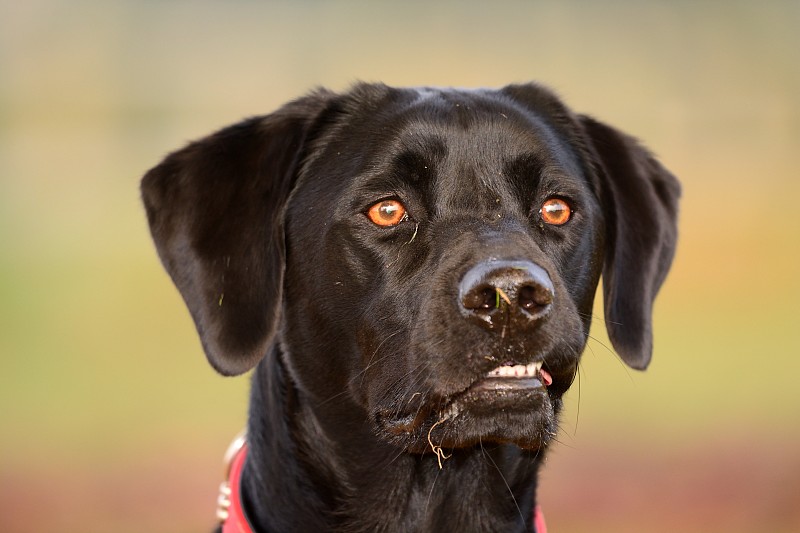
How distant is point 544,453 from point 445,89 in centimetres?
109

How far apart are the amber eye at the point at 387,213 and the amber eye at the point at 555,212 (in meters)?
0.38

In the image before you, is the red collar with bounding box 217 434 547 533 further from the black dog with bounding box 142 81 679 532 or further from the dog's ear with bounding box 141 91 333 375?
the dog's ear with bounding box 141 91 333 375

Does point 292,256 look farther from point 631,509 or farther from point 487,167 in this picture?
point 631,509

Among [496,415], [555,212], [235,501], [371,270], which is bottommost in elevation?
[235,501]

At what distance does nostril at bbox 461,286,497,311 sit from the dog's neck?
0.63 m

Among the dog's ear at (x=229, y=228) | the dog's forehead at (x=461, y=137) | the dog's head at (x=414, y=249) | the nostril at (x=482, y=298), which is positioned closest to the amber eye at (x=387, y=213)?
the dog's head at (x=414, y=249)

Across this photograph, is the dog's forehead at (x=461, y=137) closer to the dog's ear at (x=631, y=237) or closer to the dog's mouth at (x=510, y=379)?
the dog's ear at (x=631, y=237)

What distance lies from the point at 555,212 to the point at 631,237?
0.36m

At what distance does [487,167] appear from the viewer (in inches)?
126

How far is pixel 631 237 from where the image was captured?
346 centimetres

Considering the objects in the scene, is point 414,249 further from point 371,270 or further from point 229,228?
point 229,228

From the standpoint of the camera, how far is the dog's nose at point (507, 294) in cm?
267

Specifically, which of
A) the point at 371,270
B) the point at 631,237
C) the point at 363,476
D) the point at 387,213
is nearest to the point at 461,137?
the point at 387,213

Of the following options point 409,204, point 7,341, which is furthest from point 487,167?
point 7,341
